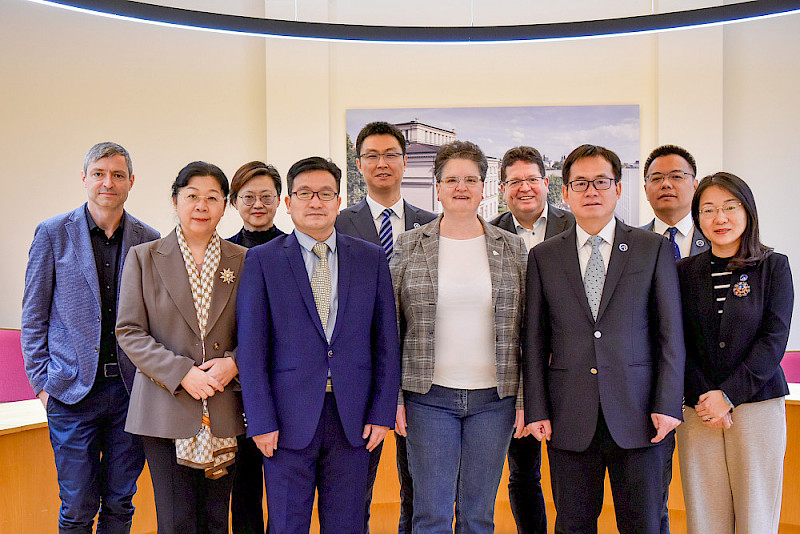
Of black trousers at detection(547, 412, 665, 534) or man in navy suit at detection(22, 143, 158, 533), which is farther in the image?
man in navy suit at detection(22, 143, 158, 533)

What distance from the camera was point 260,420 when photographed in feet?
7.93

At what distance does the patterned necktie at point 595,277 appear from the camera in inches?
101

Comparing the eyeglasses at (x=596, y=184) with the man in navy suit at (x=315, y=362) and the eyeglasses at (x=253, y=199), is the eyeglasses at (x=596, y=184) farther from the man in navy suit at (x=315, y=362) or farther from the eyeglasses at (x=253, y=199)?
the eyeglasses at (x=253, y=199)

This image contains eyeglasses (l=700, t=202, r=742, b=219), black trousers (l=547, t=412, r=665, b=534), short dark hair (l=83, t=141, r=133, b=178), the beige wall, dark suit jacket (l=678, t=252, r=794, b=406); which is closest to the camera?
black trousers (l=547, t=412, r=665, b=534)

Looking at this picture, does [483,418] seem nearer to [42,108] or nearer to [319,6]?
[319,6]

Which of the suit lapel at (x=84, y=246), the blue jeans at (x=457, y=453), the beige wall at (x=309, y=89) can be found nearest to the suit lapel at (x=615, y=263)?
the blue jeans at (x=457, y=453)

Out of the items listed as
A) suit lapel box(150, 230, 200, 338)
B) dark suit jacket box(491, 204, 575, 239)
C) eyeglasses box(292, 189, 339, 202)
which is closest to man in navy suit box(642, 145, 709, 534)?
dark suit jacket box(491, 204, 575, 239)

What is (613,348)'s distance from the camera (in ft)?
8.15

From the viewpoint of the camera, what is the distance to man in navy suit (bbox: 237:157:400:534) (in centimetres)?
246

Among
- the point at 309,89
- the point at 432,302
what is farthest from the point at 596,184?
the point at 309,89

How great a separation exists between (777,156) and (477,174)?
12.6 feet

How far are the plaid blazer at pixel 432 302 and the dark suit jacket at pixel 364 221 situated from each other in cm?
50

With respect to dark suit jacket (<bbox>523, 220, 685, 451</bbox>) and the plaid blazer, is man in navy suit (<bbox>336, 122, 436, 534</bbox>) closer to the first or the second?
the plaid blazer

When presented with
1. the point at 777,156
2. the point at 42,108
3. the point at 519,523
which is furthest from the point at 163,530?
the point at 777,156
